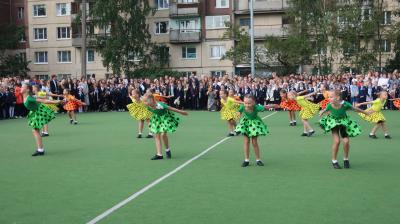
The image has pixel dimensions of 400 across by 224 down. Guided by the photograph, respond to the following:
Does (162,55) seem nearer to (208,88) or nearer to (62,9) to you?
(62,9)

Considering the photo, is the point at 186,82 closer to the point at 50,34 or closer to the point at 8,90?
the point at 8,90

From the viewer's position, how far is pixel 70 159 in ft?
31.1

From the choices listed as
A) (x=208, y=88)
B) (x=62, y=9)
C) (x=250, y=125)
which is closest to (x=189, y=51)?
(x=62, y=9)

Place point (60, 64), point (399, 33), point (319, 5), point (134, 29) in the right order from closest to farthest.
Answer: point (399, 33) < point (319, 5) < point (134, 29) < point (60, 64)

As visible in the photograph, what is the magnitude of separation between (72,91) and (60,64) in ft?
82.7

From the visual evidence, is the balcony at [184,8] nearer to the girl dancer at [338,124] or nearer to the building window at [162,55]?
the building window at [162,55]

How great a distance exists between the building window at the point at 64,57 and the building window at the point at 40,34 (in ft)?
8.96

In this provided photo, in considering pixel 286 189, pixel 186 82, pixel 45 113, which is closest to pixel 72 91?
pixel 186 82

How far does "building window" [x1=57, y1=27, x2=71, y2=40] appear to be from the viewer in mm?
48688

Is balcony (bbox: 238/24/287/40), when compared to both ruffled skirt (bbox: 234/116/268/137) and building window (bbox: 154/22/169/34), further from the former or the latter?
ruffled skirt (bbox: 234/116/268/137)

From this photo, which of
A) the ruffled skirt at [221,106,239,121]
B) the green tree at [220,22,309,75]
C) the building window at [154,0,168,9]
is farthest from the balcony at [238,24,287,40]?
the ruffled skirt at [221,106,239,121]

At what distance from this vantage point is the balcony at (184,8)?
44.0 meters

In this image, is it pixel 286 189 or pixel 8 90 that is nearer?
pixel 286 189

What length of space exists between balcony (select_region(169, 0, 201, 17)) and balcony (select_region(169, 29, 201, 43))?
6.03 ft
